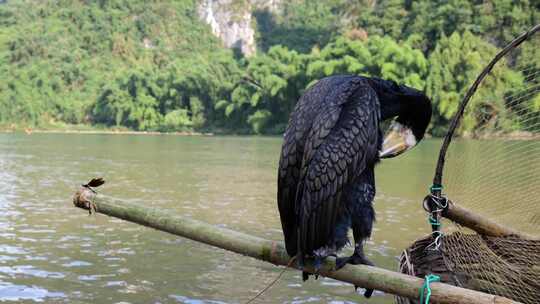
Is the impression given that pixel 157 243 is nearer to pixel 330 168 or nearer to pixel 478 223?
pixel 478 223

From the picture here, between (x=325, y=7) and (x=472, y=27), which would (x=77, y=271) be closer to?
(x=472, y=27)

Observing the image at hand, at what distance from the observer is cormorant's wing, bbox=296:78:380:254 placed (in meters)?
2.98

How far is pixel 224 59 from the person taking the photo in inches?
2638

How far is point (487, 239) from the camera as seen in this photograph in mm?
4848

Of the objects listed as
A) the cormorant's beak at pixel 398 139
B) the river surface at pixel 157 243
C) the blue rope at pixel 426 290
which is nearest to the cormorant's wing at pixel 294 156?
the cormorant's beak at pixel 398 139

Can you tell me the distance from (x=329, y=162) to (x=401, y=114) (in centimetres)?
73

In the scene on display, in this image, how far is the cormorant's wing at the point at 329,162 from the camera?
2.98 m

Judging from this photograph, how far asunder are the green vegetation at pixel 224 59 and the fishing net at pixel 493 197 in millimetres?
66

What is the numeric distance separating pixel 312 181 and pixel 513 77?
2.84m

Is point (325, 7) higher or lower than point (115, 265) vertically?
higher

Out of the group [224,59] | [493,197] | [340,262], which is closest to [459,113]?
[340,262]

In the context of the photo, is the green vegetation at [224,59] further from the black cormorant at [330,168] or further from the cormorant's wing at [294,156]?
the cormorant's wing at [294,156]

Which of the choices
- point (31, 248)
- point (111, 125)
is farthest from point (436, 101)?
point (111, 125)

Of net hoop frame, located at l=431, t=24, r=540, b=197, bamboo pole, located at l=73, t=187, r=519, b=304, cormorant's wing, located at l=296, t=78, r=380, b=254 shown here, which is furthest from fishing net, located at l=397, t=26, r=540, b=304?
bamboo pole, located at l=73, t=187, r=519, b=304
